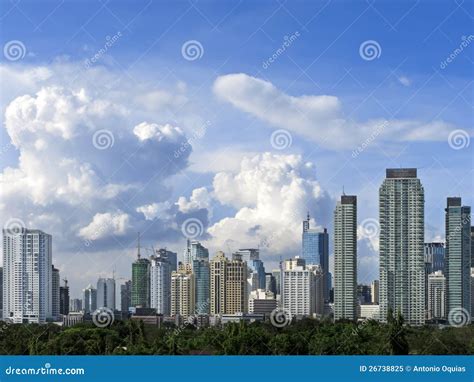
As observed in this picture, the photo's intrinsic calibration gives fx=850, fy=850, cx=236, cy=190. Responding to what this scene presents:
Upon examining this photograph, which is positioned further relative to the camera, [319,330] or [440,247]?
[440,247]

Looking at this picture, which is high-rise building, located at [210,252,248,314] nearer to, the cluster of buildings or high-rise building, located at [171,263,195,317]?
the cluster of buildings

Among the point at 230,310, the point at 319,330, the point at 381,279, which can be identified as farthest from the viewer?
the point at 230,310

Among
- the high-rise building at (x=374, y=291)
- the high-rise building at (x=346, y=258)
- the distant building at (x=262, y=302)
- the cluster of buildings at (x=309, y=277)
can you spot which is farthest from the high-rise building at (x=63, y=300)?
the high-rise building at (x=374, y=291)

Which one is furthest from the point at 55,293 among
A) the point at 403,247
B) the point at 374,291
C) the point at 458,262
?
the point at 458,262

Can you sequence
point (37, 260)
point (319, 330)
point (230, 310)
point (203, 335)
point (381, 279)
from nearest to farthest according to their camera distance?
point (203, 335), point (319, 330), point (37, 260), point (381, 279), point (230, 310)

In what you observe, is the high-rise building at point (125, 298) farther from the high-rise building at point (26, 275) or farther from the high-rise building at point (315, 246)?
the high-rise building at point (315, 246)

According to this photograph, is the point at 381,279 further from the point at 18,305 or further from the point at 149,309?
the point at 18,305

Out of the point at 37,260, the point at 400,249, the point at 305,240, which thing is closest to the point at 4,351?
the point at 37,260

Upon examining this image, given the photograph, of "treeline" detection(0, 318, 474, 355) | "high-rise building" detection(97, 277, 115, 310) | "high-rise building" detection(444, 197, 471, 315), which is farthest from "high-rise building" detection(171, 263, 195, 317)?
"high-rise building" detection(444, 197, 471, 315)
